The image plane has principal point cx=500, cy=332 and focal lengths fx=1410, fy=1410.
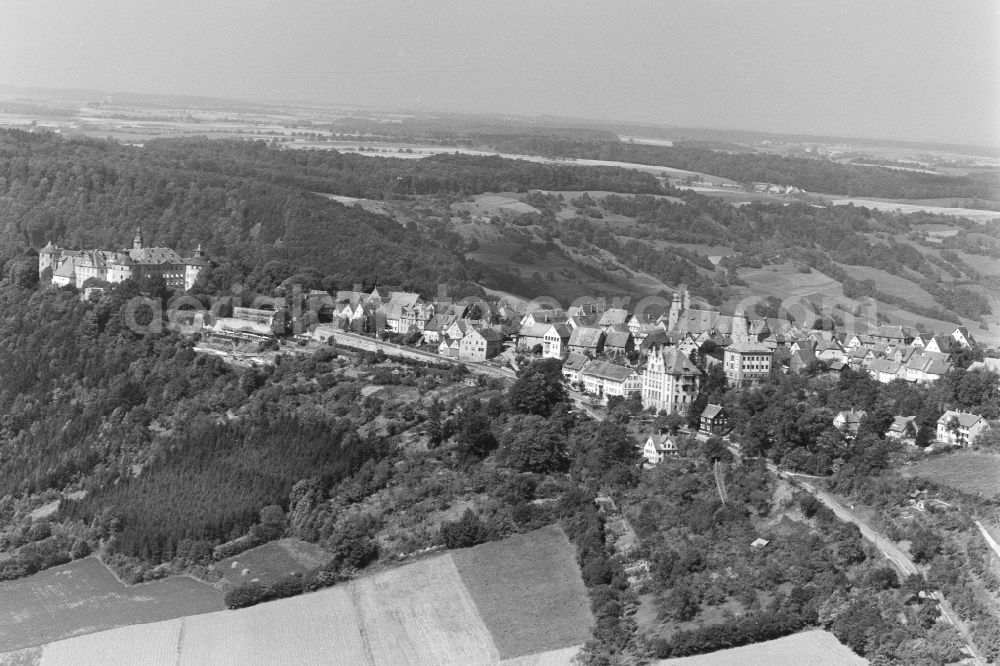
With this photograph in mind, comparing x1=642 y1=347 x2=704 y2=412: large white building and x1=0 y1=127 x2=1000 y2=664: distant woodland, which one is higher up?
x1=642 y1=347 x2=704 y2=412: large white building

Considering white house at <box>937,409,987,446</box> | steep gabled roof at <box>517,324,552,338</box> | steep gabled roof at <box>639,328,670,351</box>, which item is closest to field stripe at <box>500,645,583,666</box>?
white house at <box>937,409,987,446</box>

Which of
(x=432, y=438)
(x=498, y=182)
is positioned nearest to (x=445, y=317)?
(x=432, y=438)

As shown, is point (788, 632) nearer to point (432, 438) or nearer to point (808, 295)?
point (432, 438)

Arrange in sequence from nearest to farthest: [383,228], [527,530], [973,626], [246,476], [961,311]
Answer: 1. [973,626]
2. [527,530]
3. [246,476]
4. [961,311]
5. [383,228]

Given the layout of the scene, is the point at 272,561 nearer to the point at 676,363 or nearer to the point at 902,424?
the point at 676,363

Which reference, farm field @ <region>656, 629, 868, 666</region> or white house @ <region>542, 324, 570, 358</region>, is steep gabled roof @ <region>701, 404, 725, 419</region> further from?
farm field @ <region>656, 629, 868, 666</region>

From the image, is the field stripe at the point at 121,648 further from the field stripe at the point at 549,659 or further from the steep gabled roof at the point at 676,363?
the steep gabled roof at the point at 676,363
